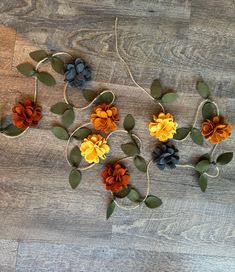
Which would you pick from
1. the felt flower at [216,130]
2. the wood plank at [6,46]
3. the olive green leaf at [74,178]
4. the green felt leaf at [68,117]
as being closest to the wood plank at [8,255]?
the olive green leaf at [74,178]

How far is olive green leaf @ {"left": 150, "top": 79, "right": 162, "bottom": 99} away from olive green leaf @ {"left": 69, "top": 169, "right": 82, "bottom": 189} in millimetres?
255

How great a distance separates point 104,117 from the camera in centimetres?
77

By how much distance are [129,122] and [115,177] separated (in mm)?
134

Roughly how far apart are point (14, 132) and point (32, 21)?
26 centimetres

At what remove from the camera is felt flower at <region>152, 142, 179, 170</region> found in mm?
793

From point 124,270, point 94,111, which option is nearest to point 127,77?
point 94,111

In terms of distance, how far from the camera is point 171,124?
79 centimetres

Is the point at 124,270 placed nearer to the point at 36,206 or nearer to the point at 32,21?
the point at 36,206

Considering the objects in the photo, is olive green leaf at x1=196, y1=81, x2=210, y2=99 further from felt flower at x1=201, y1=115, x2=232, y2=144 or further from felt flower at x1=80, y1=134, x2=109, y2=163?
felt flower at x1=80, y1=134, x2=109, y2=163

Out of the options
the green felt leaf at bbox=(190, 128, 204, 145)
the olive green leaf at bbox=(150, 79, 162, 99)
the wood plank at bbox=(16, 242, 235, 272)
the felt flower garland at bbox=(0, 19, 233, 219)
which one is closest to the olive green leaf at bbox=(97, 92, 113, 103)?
the felt flower garland at bbox=(0, 19, 233, 219)

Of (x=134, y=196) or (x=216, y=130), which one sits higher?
(x=216, y=130)

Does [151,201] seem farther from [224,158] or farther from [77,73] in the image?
[77,73]

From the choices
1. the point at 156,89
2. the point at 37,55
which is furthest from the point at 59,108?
the point at 156,89

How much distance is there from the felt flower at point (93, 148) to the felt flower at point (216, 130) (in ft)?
0.79
